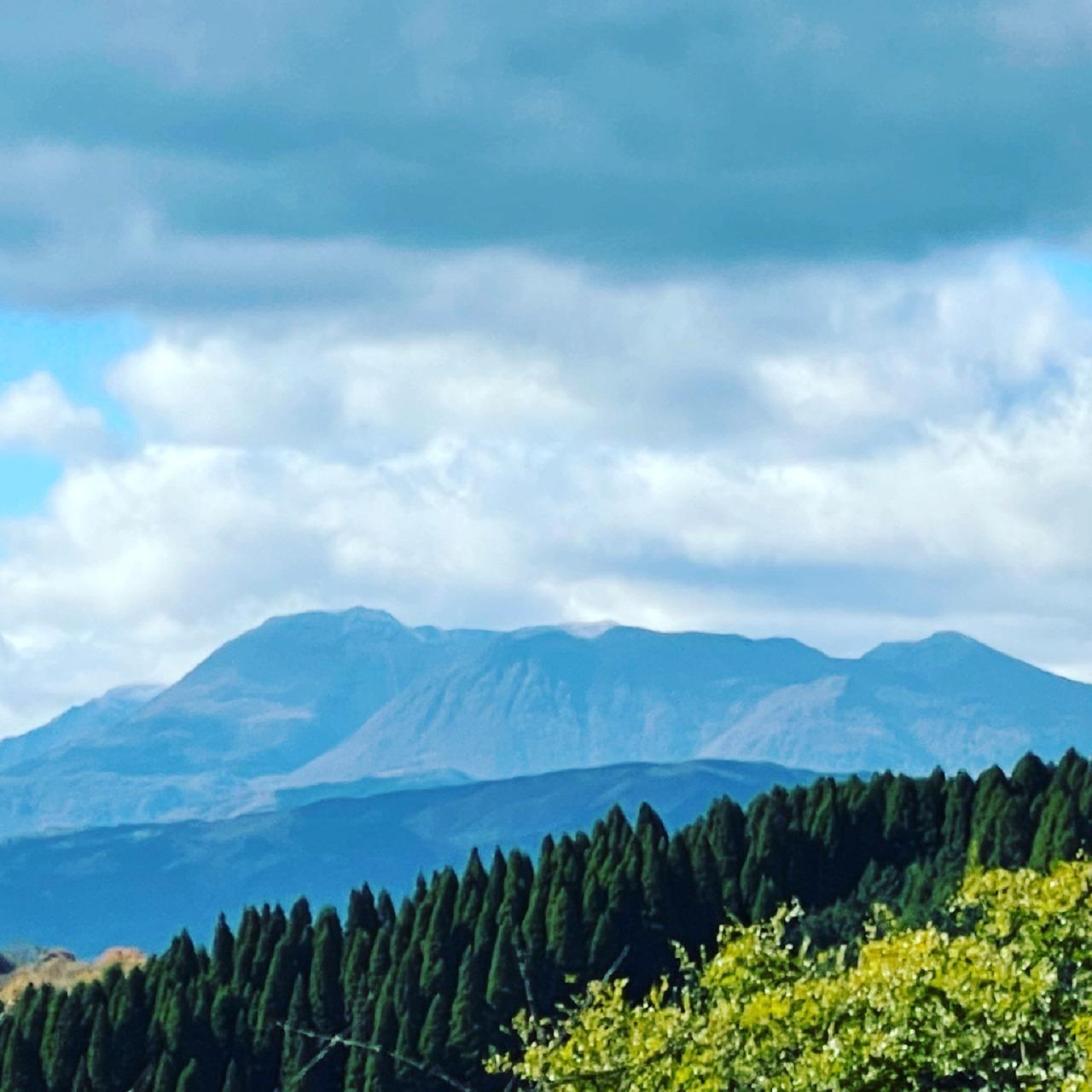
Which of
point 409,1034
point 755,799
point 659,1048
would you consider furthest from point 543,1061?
point 755,799

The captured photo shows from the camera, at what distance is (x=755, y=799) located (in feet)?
461

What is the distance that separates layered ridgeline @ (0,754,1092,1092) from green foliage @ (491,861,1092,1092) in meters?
68.2

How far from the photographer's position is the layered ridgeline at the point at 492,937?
12106 cm

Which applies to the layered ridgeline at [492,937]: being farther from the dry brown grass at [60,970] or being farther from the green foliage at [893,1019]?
the green foliage at [893,1019]

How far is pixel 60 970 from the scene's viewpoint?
545ft

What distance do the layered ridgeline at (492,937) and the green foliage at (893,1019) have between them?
6821cm

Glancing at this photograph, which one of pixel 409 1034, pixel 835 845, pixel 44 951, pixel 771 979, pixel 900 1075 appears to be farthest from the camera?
pixel 44 951

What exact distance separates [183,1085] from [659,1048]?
79843mm

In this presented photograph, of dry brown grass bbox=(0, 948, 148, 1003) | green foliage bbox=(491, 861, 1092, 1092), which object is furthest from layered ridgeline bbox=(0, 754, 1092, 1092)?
green foliage bbox=(491, 861, 1092, 1092)

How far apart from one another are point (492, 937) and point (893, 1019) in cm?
8719

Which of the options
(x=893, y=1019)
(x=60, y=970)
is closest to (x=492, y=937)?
(x=60, y=970)

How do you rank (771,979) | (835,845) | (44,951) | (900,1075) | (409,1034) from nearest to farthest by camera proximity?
(900,1075), (771,979), (409,1034), (835,845), (44,951)

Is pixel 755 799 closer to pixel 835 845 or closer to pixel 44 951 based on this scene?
pixel 835 845

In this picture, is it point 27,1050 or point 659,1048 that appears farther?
point 27,1050
